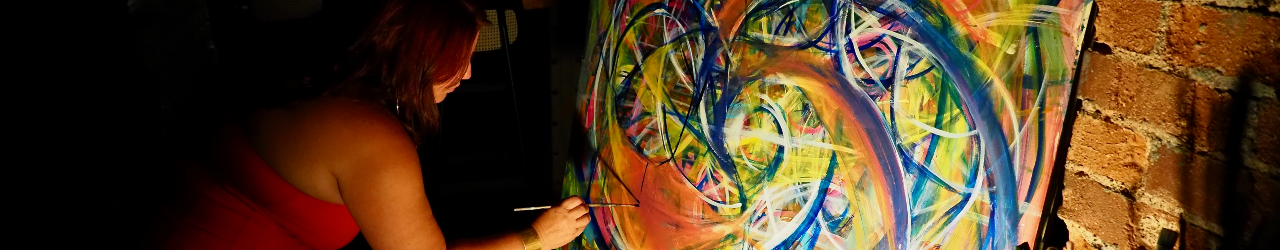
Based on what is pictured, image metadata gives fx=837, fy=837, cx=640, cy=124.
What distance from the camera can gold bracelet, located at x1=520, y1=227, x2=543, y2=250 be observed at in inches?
61.8

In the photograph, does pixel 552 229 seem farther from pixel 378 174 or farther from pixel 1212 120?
pixel 1212 120

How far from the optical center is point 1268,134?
0.73m

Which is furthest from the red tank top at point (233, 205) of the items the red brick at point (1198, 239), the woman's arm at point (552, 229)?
the red brick at point (1198, 239)

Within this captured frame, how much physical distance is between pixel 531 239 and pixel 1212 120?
111cm

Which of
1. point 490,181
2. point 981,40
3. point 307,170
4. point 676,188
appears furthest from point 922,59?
point 490,181

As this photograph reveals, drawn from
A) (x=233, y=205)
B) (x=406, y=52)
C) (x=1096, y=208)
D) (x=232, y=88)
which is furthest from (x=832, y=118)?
(x=232, y=88)

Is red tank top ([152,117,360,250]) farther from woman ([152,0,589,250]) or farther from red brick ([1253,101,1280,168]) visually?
red brick ([1253,101,1280,168])

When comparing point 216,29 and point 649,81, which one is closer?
point 649,81

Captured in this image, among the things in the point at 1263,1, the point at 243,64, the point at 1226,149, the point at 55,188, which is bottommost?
the point at 55,188

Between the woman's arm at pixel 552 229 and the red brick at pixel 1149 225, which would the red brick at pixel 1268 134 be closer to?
the red brick at pixel 1149 225

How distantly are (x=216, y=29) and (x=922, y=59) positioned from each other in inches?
91.4

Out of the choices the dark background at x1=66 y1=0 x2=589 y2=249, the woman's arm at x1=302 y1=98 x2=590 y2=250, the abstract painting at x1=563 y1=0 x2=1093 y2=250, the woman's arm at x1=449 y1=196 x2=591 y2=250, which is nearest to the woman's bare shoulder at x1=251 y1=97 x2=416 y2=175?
the woman's arm at x1=302 y1=98 x2=590 y2=250

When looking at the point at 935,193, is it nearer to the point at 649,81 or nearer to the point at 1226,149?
the point at 1226,149

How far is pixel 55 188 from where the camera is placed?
9.39 feet
